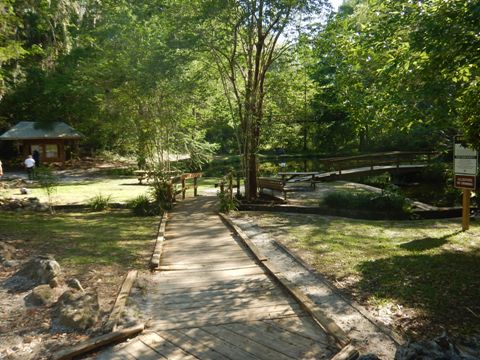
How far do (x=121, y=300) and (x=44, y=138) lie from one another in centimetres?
2826

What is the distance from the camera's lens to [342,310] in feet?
15.9

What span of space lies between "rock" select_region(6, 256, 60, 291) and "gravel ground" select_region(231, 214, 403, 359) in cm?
323

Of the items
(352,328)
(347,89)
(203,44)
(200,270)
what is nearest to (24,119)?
(203,44)

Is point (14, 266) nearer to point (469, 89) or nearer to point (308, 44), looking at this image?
point (469, 89)

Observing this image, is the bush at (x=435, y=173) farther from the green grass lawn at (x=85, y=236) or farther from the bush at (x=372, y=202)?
the green grass lawn at (x=85, y=236)

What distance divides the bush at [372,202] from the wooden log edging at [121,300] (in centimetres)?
738

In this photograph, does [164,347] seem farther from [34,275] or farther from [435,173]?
[435,173]

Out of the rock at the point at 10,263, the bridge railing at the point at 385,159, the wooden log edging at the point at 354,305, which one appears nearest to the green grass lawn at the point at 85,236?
the rock at the point at 10,263

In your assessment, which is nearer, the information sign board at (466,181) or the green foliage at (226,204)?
the information sign board at (466,181)

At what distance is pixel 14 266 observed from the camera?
6.56 meters

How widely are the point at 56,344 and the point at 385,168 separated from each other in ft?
64.7

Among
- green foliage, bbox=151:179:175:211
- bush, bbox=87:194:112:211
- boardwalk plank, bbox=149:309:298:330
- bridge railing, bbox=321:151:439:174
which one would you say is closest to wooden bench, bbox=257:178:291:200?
green foliage, bbox=151:179:175:211

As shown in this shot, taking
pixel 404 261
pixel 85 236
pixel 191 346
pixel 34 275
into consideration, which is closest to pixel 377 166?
pixel 404 261

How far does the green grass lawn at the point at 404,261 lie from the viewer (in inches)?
195
